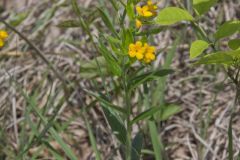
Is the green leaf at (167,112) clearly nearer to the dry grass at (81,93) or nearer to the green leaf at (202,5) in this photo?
the dry grass at (81,93)

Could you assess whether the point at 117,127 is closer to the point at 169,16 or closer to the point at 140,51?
the point at 140,51

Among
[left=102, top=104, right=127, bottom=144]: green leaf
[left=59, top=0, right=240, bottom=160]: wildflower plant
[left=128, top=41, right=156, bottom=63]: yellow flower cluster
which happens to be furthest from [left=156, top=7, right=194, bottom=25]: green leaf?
[left=102, top=104, right=127, bottom=144]: green leaf

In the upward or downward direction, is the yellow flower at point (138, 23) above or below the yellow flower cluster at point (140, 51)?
above

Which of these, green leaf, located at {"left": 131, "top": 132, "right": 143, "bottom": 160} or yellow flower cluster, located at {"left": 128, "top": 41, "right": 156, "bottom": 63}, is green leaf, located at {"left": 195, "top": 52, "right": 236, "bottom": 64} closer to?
yellow flower cluster, located at {"left": 128, "top": 41, "right": 156, "bottom": 63}

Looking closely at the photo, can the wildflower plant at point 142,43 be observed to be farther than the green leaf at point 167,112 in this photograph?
No

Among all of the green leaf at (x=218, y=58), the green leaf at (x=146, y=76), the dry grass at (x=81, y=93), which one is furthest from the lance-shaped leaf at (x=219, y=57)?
the dry grass at (x=81, y=93)

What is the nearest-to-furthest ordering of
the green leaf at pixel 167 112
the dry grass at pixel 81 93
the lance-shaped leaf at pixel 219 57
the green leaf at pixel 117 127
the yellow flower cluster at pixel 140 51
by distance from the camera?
the lance-shaped leaf at pixel 219 57 → the yellow flower cluster at pixel 140 51 → the green leaf at pixel 117 127 → the green leaf at pixel 167 112 → the dry grass at pixel 81 93

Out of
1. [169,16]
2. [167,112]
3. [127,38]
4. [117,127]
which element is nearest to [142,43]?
[127,38]

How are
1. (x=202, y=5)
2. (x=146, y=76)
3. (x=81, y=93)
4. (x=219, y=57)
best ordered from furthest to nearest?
(x=81, y=93)
(x=146, y=76)
(x=202, y=5)
(x=219, y=57)
